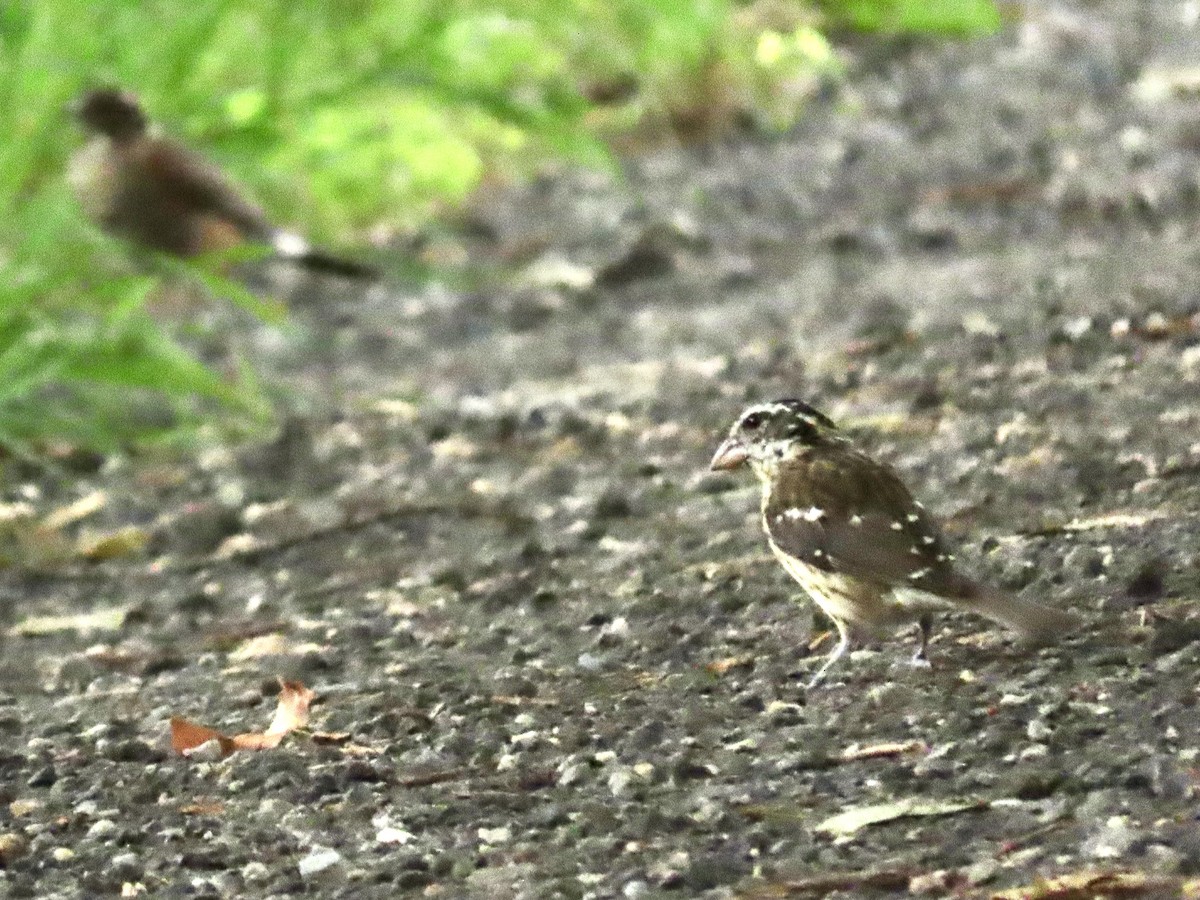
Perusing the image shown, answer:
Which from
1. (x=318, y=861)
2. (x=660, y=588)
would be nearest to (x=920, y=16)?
(x=660, y=588)

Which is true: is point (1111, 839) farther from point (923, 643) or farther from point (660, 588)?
point (660, 588)

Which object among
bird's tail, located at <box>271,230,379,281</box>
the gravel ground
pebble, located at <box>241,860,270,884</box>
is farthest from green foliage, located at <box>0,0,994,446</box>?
pebble, located at <box>241,860,270,884</box>

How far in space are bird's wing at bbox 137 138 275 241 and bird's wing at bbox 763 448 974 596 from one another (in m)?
4.01

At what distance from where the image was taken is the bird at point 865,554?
413cm

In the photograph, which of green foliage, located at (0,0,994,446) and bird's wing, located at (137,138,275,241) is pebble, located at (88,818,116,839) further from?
bird's wing, located at (137,138,275,241)

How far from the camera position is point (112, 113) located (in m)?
8.13

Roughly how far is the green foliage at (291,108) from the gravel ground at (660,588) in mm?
388

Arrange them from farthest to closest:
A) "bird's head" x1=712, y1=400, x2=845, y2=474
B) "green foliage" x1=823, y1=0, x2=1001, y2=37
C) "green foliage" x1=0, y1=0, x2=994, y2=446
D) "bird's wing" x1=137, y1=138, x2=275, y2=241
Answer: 1. "green foliage" x1=823, y1=0, x2=1001, y2=37
2. "bird's wing" x1=137, y1=138, x2=275, y2=241
3. "green foliage" x1=0, y1=0, x2=994, y2=446
4. "bird's head" x1=712, y1=400, x2=845, y2=474

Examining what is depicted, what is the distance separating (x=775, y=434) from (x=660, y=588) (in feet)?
1.58

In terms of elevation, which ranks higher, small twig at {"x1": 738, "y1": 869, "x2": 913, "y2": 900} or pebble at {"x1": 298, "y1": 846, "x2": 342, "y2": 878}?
pebble at {"x1": 298, "y1": 846, "x2": 342, "y2": 878}

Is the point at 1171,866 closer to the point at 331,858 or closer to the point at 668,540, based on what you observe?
the point at 331,858

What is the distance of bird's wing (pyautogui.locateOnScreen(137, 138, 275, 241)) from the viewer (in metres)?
8.17

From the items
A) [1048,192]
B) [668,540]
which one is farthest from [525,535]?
[1048,192]

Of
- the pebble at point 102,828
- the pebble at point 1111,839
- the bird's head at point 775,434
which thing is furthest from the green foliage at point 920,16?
the pebble at point 1111,839
